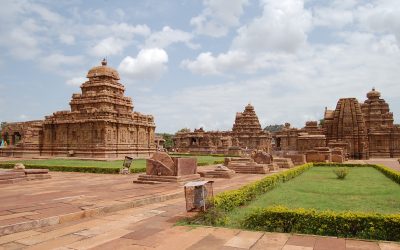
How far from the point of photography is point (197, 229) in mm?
5969

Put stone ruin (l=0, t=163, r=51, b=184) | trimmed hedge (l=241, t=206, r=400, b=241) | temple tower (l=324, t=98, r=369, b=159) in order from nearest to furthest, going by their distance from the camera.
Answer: trimmed hedge (l=241, t=206, r=400, b=241), stone ruin (l=0, t=163, r=51, b=184), temple tower (l=324, t=98, r=369, b=159)

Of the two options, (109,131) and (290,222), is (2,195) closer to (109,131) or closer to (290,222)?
(290,222)

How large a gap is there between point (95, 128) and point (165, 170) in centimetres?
2148

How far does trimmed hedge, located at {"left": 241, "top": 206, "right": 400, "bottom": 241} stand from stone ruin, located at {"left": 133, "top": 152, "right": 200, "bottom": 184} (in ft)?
22.4

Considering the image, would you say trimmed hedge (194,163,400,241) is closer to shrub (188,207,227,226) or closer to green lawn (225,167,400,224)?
shrub (188,207,227,226)

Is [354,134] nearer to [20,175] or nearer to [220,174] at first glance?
[220,174]

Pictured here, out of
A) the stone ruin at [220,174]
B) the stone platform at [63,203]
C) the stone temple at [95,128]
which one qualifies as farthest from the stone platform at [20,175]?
the stone temple at [95,128]

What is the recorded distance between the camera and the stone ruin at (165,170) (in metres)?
12.9

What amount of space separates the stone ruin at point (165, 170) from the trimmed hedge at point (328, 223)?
6.84 meters

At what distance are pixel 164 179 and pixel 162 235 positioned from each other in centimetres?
721

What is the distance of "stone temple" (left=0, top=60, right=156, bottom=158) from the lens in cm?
3272

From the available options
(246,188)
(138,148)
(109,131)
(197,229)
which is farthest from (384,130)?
(197,229)

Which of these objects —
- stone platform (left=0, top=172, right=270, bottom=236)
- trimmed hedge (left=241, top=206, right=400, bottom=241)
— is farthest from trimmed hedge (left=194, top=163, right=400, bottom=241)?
stone platform (left=0, top=172, right=270, bottom=236)

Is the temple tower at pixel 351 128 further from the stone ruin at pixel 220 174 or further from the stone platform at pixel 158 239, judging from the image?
the stone platform at pixel 158 239
